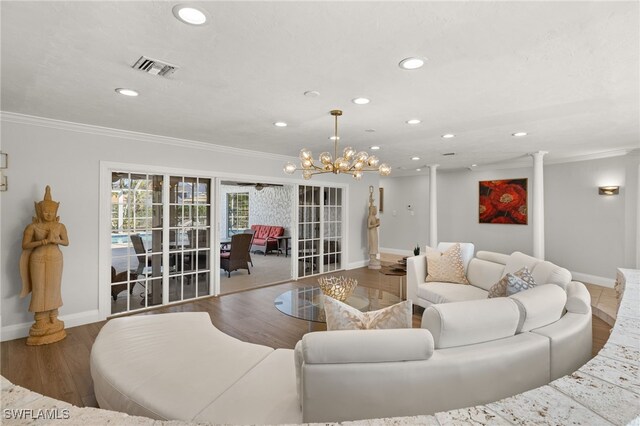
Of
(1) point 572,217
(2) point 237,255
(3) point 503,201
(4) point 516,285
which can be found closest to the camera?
(4) point 516,285

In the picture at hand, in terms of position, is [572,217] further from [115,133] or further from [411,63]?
[115,133]

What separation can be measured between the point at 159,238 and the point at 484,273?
4.34 metres

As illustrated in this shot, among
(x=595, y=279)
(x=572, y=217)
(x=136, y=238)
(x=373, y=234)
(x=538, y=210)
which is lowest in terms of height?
(x=595, y=279)

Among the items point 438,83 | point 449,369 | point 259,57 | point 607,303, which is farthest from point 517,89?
point 607,303

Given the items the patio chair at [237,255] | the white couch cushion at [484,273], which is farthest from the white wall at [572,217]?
the patio chair at [237,255]

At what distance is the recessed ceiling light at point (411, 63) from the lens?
86.0 inches

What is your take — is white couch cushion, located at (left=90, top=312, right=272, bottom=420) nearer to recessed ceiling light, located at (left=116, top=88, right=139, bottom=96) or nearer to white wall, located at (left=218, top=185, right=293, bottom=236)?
recessed ceiling light, located at (left=116, top=88, right=139, bottom=96)

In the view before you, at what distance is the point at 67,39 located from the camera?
1947 millimetres

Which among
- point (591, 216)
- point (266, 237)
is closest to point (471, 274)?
point (591, 216)

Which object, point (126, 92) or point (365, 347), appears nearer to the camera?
point (365, 347)

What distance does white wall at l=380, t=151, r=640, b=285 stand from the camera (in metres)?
5.61

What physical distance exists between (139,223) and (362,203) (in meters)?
4.68

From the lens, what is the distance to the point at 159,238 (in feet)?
15.2

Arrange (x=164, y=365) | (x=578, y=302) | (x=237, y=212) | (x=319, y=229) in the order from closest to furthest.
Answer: (x=164, y=365), (x=578, y=302), (x=319, y=229), (x=237, y=212)
